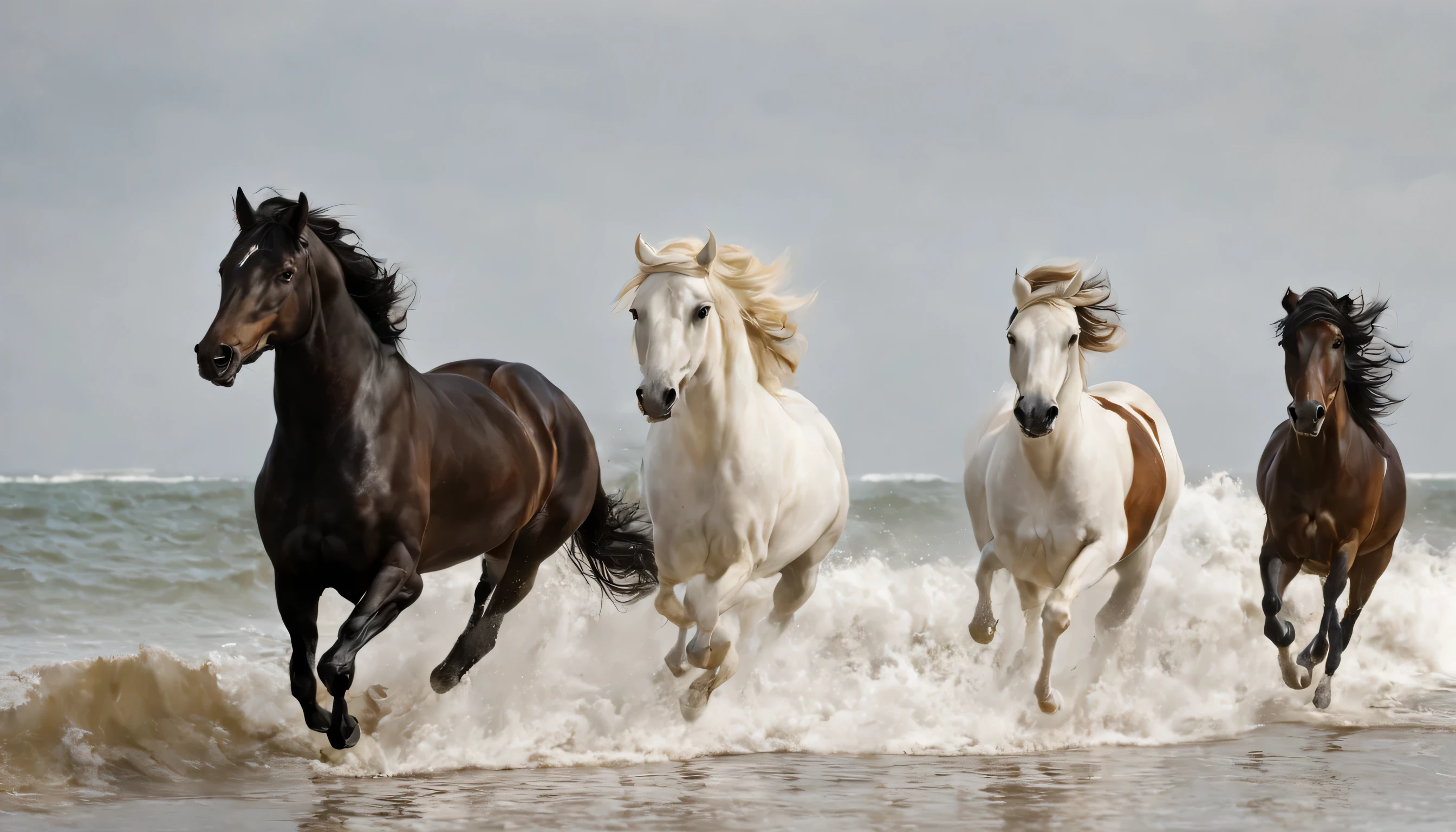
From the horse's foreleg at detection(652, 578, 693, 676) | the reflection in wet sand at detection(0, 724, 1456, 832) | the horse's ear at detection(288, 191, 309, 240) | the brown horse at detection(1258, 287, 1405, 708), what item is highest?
the horse's ear at detection(288, 191, 309, 240)

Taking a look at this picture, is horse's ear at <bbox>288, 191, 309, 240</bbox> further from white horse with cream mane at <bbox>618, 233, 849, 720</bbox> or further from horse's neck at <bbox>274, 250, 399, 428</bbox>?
white horse with cream mane at <bbox>618, 233, 849, 720</bbox>

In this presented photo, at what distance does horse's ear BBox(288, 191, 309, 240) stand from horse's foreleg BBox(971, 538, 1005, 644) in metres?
3.42

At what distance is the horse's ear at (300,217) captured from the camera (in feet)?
15.1

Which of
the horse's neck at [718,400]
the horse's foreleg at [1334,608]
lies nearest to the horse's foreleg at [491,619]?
the horse's neck at [718,400]

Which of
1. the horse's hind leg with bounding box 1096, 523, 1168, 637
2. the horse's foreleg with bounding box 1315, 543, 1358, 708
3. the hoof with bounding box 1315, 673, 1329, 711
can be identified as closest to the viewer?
the horse's foreleg with bounding box 1315, 543, 1358, 708

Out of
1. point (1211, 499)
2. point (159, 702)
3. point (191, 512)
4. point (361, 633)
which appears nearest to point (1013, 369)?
point (361, 633)

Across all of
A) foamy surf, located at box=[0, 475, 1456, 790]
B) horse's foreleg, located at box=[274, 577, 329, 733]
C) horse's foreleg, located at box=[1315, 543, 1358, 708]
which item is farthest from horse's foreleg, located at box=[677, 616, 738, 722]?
horse's foreleg, located at box=[1315, 543, 1358, 708]

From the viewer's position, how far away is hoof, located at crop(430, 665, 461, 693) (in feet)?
19.3

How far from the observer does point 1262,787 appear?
4992mm

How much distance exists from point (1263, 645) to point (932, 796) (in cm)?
430

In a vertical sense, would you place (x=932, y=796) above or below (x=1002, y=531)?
below

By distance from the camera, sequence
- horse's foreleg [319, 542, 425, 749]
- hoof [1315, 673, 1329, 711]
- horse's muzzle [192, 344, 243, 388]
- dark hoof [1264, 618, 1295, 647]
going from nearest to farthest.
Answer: horse's muzzle [192, 344, 243, 388] → horse's foreleg [319, 542, 425, 749] → dark hoof [1264, 618, 1295, 647] → hoof [1315, 673, 1329, 711]

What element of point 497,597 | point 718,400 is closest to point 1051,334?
point 718,400

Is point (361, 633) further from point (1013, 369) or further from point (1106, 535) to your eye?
point (1106, 535)
